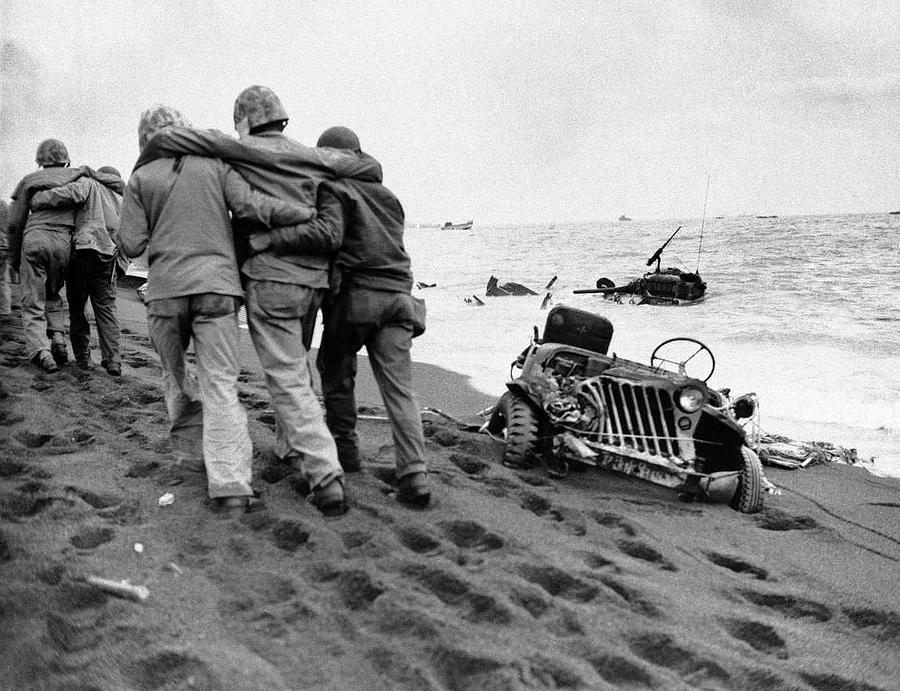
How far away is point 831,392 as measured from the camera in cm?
1093

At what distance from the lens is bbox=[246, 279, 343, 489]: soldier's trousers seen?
11.2ft

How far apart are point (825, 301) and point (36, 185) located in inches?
889

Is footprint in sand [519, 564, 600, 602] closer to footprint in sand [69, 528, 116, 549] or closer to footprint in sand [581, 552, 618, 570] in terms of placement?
footprint in sand [581, 552, 618, 570]

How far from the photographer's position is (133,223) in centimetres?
347

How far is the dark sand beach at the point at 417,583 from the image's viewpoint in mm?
2256

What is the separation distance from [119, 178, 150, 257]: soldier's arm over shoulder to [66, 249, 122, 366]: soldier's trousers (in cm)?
314

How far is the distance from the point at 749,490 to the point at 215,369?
128 inches

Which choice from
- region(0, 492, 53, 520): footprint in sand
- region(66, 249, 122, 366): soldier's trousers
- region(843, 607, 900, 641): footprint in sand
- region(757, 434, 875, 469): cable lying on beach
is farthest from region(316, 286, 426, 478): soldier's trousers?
region(757, 434, 875, 469): cable lying on beach

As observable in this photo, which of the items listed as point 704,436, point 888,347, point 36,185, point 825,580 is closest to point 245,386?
point 36,185

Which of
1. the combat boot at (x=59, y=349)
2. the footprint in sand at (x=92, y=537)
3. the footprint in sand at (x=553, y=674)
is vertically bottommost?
the footprint in sand at (x=553, y=674)

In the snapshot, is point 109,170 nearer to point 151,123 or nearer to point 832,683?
point 151,123

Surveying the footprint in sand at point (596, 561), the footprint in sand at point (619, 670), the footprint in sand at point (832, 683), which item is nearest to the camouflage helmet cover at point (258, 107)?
the footprint in sand at point (596, 561)

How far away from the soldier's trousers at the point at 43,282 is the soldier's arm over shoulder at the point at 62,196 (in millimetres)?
221

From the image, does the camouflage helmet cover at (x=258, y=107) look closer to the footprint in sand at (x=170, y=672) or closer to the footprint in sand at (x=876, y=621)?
the footprint in sand at (x=170, y=672)
